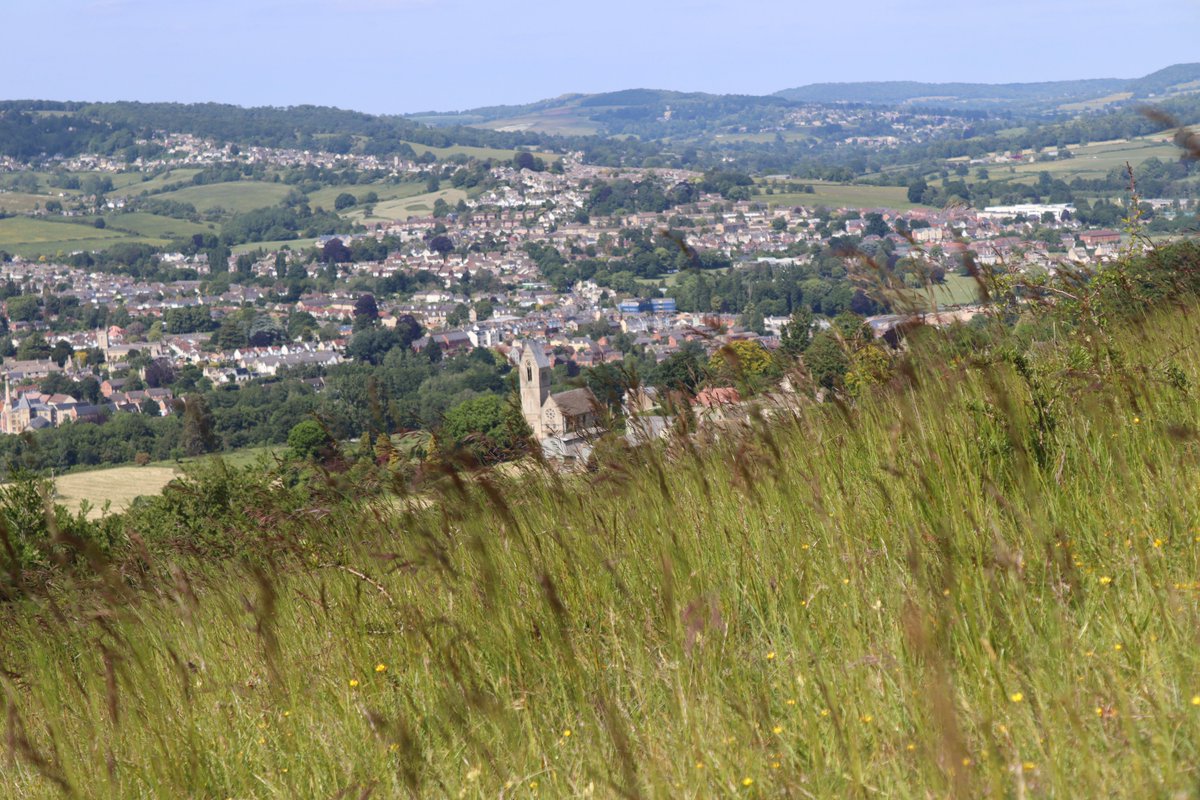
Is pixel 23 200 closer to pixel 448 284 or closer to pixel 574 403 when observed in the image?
pixel 448 284

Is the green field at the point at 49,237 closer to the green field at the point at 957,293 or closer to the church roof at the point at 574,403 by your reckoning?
the church roof at the point at 574,403

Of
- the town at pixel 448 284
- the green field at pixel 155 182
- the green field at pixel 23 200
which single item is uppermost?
the green field at pixel 155 182

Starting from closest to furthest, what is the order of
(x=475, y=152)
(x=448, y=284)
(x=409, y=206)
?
(x=448, y=284)
(x=409, y=206)
(x=475, y=152)

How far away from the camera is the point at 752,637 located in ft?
6.30

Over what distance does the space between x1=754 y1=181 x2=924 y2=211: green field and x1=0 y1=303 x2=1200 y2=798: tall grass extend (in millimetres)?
106246

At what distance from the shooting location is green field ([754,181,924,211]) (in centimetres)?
11219

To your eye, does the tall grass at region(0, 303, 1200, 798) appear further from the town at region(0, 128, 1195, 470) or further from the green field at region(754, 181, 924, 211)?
the green field at region(754, 181, 924, 211)

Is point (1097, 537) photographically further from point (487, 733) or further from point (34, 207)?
point (34, 207)

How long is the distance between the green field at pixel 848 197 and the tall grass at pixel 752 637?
106 meters

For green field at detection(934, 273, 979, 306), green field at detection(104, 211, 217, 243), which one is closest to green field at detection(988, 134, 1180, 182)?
green field at detection(104, 211, 217, 243)

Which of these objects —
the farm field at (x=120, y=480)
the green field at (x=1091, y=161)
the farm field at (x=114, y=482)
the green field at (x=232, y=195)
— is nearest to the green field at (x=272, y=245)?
the green field at (x=232, y=195)

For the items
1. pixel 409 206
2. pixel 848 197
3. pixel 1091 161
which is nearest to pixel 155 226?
pixel 409 206

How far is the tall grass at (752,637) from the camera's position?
4.40 ft

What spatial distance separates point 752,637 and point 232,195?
165 m
